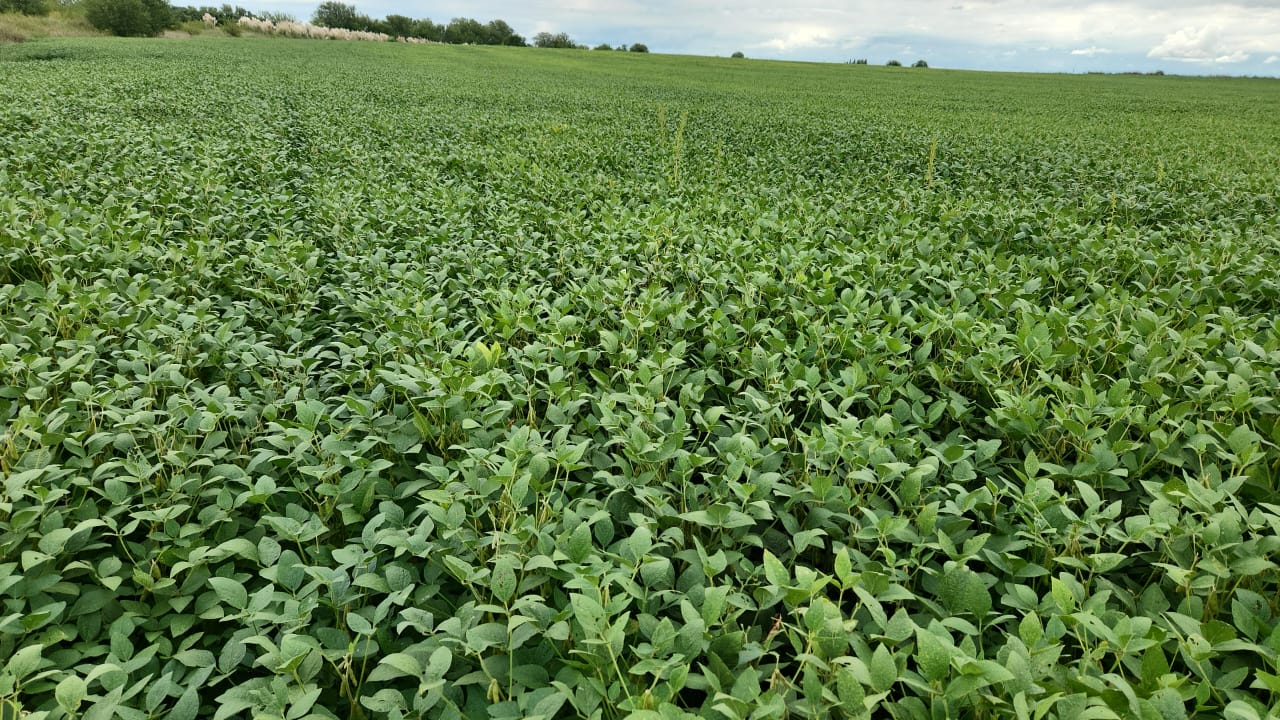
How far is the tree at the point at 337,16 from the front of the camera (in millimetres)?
80500

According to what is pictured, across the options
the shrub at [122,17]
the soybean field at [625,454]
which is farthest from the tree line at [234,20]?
the soybean field at [625,454]

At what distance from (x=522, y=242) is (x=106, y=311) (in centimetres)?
268

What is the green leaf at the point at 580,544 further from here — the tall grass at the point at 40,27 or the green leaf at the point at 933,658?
the tall grass at the point at 40,27

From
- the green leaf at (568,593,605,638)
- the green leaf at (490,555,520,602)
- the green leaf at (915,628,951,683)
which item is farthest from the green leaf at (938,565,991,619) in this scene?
the green leaf at (490,555,520,602)

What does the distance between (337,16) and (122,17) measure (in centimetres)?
3272

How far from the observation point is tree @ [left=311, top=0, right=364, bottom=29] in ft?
264

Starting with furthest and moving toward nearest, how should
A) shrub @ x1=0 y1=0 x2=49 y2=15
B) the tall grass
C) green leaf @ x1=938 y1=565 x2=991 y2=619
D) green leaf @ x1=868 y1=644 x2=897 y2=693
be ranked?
shrub @ x1=0 y1=0 x2=49 y2=15
the tall grass
green leaf @ x1=938 y1=565 x2=991 y2=619
green leaf @ x1=868 y1=644 x2=897 y2=693

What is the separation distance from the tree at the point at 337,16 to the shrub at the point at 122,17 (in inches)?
1033

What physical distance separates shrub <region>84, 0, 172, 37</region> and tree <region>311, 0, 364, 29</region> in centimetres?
2623

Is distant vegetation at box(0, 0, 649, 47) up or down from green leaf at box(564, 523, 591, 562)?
up

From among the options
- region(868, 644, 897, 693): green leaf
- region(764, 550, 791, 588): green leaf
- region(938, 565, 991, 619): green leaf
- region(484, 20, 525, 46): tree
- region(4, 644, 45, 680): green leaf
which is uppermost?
region(484, 20, 525, 46): tree

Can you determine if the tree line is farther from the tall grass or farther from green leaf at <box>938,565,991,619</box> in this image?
green leaf at <box>938,565,991,619</box>

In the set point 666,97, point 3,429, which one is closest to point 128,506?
point 3,429

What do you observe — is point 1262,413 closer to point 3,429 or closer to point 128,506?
point 128,506
